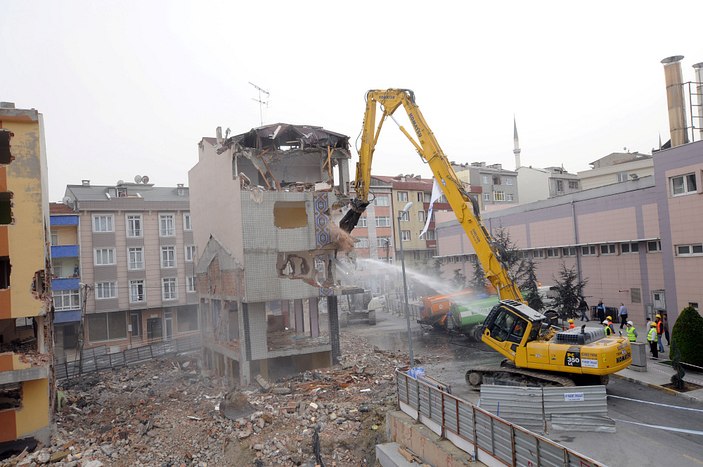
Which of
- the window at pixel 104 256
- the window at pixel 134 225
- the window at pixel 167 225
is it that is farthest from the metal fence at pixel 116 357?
the window at pixel 167 225

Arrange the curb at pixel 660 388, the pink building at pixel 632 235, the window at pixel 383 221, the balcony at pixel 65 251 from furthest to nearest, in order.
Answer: the window at pixel 383 221, the balcony at pixel 65 251, the pink building at pixel 632 235, the curb at pixel 660 388

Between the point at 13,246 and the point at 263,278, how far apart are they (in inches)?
387

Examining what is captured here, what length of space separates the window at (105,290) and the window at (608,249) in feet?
121

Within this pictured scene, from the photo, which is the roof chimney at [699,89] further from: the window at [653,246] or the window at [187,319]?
the window at [187,319]

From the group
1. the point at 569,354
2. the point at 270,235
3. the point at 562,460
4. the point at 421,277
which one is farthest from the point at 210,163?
the point at 421,277

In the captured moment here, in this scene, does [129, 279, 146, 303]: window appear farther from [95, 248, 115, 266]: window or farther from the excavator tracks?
the excavator tracks

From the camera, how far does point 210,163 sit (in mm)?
29469

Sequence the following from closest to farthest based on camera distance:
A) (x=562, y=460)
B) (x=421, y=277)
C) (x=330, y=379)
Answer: (x=562, y=460), (x=330, y=379), (x=421, y=277)

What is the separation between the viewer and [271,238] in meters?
25.1

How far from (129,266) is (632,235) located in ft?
123

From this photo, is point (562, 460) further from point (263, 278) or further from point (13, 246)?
point (13, 246)

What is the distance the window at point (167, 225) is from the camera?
4609 cm

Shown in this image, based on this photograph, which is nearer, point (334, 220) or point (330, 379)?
point (330, 379)

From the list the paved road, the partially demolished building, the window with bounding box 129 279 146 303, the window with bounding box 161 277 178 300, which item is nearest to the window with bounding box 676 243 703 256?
the paved road
